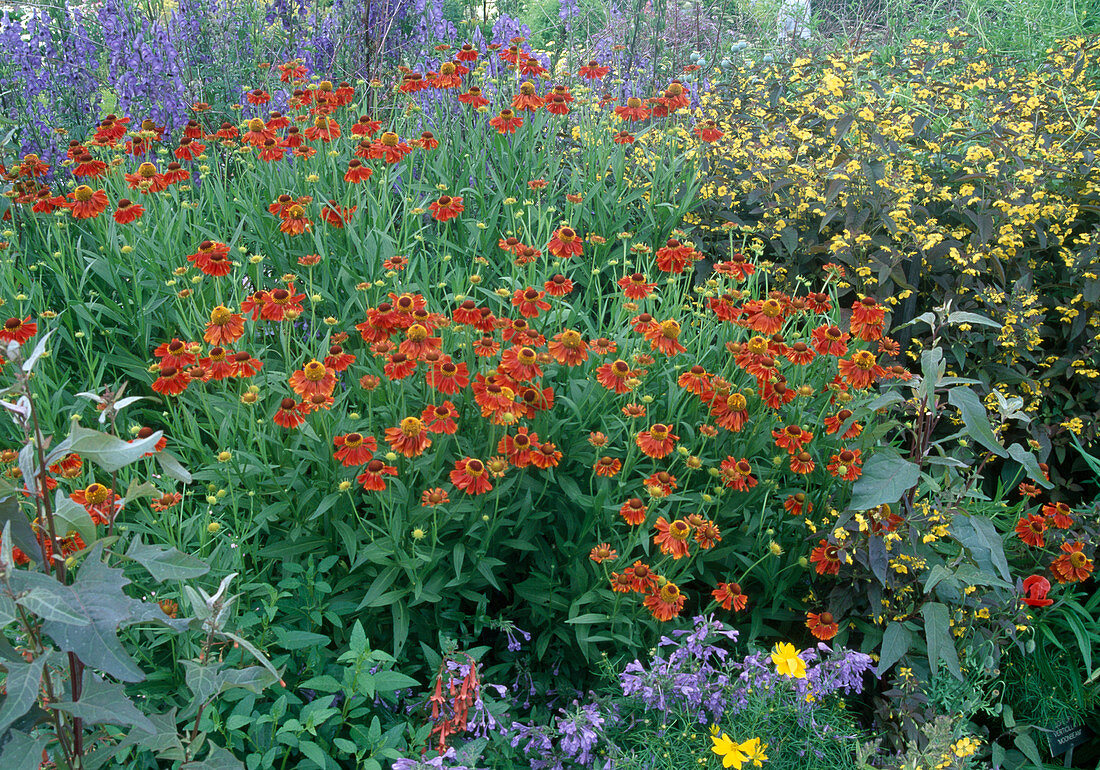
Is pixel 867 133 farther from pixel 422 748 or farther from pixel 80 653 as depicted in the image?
pixel 80 653

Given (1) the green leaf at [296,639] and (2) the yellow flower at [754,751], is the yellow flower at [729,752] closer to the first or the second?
(2) the yellow flower at [754,751]

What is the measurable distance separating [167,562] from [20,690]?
24 cm

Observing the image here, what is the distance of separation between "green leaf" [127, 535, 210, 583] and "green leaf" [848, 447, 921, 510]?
1.35 m

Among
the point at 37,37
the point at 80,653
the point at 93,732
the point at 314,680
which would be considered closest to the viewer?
the point at 80,653

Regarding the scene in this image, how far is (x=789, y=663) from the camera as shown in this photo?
1666 mm

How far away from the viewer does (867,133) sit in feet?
10.8

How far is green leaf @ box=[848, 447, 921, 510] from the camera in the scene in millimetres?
1853

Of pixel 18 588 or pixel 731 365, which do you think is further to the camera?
pixel 731 365

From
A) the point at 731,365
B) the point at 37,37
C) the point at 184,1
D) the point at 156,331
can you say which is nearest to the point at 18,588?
the point at 731,365

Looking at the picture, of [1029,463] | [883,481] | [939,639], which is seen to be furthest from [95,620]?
[1029,463]

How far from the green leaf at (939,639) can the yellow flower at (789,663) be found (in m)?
0.36

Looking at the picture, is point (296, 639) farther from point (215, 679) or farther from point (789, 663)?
point (789, 663)

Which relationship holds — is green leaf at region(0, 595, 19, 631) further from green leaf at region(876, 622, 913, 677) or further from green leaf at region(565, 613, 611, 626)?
green leaf at region(876, 622, 913, 677)

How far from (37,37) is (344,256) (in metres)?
1.98
